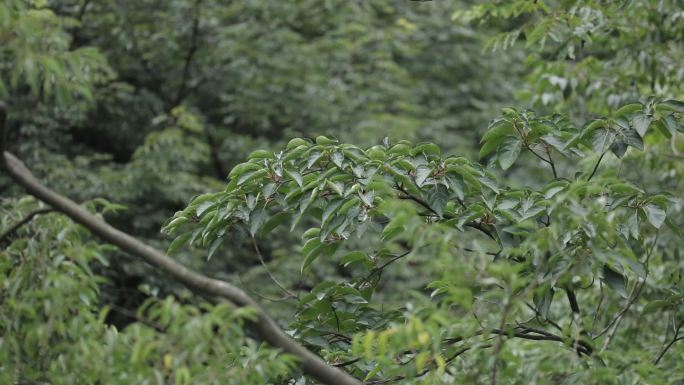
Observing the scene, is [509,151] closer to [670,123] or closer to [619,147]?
[619,147]

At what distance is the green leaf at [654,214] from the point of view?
2678 millimetres

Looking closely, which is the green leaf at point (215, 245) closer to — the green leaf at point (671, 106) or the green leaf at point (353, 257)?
the green leaf at point (353, 257)

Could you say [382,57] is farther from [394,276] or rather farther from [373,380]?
[373,380]

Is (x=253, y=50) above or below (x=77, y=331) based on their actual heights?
below

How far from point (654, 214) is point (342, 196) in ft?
3.16

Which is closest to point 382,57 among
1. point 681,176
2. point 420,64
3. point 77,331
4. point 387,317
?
point 420,64

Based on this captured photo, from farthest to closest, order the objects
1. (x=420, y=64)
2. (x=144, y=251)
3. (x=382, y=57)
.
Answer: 1. (x=420, y=64)
2. (x=382, y=57)
3. (x=144, y=251)

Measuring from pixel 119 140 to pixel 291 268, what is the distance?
8.56 ft

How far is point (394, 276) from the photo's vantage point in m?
10.3

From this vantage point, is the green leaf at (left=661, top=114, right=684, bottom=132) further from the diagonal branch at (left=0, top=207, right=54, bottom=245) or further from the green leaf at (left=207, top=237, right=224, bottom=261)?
the diagonal branch at (left=0, top=207, right=54, bottom=245)

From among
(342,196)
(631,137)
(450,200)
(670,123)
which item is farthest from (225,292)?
(670,123)

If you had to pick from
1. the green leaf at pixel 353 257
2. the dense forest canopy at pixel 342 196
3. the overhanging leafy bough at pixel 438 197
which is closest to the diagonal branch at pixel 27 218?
the dense forest canopy at pixel 342 196

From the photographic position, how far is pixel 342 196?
2.67 m

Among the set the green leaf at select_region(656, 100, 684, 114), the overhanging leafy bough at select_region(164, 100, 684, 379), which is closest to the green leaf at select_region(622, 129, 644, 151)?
the overhanging leafy bough at select_region(164, 100, 684, 379)
